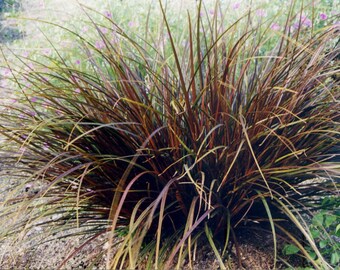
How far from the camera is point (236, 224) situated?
1787 mm

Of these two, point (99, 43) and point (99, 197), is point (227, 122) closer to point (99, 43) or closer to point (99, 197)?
point (99, 197)

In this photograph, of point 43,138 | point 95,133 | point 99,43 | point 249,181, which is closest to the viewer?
point 249,181

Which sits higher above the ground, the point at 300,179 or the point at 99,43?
the point at 99,43

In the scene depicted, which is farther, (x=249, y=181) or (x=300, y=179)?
(x=300, y=179)

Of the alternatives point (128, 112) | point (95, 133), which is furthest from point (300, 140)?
point (95, 133)

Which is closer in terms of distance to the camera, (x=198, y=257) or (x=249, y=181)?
(x=249, y=181)

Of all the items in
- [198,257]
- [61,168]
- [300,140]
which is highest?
[61,168]

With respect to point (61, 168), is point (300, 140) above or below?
below

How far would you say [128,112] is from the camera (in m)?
1.80

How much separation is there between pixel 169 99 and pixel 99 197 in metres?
0.51

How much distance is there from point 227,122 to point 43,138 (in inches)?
32.1

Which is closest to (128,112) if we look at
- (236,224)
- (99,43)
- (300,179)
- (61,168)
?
(61,168)

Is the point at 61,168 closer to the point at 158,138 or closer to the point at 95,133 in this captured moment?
the point at 95,133

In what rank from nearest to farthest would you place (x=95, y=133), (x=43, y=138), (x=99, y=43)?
(x=95, y=133), (x=43, y=138), (x=99, y=43)
